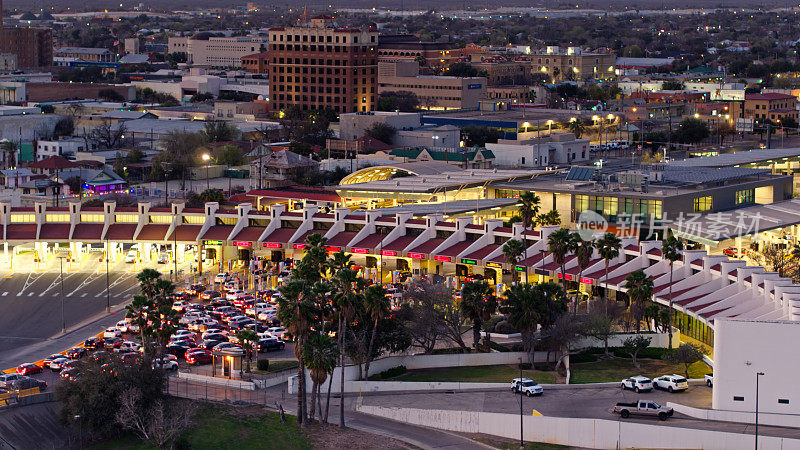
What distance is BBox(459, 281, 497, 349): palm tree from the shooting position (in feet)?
221

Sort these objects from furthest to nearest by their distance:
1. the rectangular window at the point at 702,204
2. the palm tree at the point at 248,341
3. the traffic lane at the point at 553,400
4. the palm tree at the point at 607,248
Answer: the rectangular window at the point at 702,204 → the palm tree at the point at 607,248 → the palm tree at the point at 248,341 → the traffic lane at the point at 553,400

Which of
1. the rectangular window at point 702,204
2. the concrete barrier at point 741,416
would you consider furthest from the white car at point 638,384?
the rectangular window at point 702,204

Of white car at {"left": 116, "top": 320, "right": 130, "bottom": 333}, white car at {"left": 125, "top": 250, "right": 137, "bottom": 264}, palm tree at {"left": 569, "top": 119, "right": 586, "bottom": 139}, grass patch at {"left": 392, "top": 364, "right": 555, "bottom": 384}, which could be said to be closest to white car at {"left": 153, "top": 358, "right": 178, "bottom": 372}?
white car at {"left": 116, "top": 320, "right": 130, "bottom": 333}

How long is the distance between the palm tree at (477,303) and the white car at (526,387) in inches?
250

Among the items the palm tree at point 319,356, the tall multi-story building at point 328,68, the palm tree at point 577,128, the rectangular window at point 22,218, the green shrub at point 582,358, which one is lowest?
the green shrub at point 582,358

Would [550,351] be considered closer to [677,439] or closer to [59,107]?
[677,439]

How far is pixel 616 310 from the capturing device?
6994cm

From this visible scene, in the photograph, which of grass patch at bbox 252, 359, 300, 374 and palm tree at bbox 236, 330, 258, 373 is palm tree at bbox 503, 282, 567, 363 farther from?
palm tree at bbox 236, 330, 258, 373

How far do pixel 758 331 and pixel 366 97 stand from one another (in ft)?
445

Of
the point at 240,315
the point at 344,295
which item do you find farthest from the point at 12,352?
the point at 344,295

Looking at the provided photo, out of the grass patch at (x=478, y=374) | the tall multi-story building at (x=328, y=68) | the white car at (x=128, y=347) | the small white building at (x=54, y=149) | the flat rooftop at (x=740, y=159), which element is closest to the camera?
the grass patch at (x=478, y=374)

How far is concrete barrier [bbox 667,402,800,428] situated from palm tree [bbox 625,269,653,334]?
11830mm

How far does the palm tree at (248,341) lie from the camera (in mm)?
64688

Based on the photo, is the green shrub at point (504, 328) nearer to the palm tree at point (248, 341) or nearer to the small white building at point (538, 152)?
the palm tree at point (248, 341)
